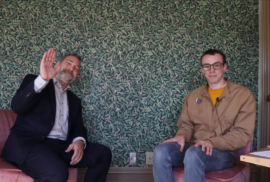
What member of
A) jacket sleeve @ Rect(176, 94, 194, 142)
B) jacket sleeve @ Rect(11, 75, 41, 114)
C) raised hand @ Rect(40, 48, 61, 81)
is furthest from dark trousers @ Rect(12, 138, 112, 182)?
jacket sleeve @ Rect(176, 94, 194, 142)

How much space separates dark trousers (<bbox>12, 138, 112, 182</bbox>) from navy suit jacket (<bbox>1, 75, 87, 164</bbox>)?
6cm

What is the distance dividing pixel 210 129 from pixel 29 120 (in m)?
1.39

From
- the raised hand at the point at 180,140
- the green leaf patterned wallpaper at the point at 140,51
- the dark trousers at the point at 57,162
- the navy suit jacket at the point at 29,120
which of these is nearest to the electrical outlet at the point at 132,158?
the green leaf patterned wallpaper at the point at 140,51

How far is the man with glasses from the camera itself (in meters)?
1.85

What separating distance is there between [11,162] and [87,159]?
569mm

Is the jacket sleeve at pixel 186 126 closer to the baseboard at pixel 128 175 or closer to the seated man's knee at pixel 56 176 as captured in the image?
the baseboard at pixel 128 175

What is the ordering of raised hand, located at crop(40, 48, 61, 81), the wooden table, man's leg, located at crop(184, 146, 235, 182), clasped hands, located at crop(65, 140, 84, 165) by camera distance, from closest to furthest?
the wooden table
man's leg, located at crop(184, 146, 235, 182)
raised hand, located at crop(40, 48, 61, 81)
clasped hands, located at crop(65, 140, 84, 165)

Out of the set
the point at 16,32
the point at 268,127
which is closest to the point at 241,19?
the point at 268,127

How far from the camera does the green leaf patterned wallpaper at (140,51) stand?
2.83 m

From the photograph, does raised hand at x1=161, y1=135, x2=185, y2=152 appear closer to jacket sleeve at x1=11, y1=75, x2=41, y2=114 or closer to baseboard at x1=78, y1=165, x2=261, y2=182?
baseboard at x1=78, y1=165, x2=261, y2=182

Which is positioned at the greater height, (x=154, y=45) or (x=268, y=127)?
(x=154, y=45)

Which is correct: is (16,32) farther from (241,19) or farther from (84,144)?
(241,19)

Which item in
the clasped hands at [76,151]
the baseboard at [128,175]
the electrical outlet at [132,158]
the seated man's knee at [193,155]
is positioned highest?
the seated man's knee at [193,155]

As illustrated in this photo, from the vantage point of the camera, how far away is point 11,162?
2109 mm
